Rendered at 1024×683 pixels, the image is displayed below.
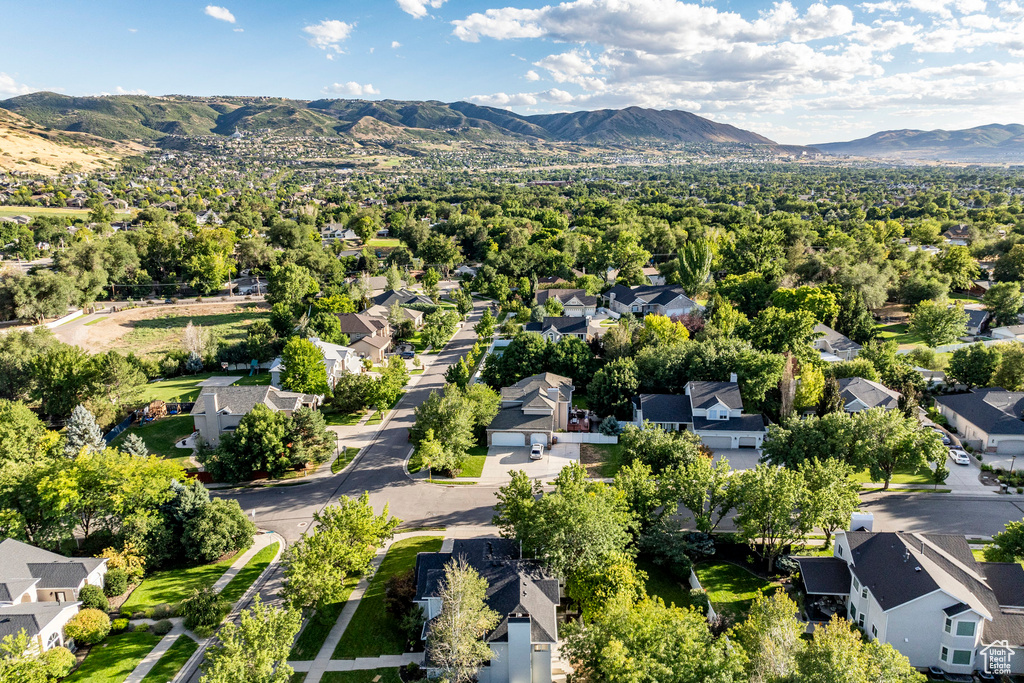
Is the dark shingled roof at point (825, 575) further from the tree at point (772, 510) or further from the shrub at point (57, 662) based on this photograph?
the shrub at point (57, 662)

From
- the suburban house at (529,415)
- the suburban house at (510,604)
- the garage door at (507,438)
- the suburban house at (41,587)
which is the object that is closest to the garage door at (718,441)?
the suburban house at (529,415)

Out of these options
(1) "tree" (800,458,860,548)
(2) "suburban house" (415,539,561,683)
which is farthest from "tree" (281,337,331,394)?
(1) "tree" (800,458,860,548)

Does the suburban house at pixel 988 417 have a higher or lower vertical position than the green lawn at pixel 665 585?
higher

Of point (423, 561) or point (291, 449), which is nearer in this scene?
point (423, 561)

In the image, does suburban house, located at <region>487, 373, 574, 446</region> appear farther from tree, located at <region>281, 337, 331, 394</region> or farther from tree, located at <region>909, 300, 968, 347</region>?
tree, located at <region>909, 300, 968, 347</region>

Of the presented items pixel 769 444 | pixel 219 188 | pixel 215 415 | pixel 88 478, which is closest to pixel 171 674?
pixel 88 478

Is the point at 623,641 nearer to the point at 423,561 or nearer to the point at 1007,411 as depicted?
the point at 423,561
